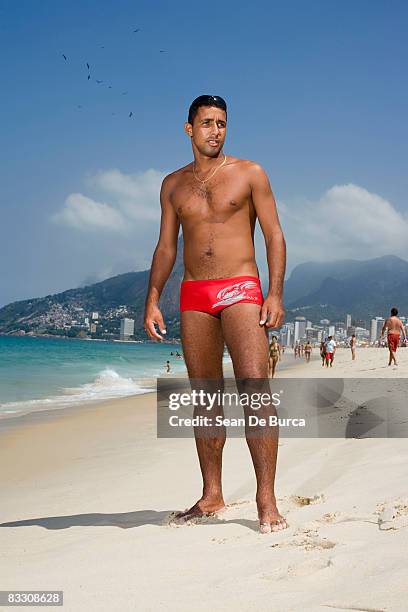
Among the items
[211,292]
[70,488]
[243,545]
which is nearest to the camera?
[243,545]

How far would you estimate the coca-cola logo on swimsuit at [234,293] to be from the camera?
13.0 feet

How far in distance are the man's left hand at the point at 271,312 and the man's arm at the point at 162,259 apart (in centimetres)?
75

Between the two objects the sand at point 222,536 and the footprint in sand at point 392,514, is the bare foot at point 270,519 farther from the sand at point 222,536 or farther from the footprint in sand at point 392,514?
the footprint in sand at point 392,514

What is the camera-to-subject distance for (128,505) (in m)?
5.07

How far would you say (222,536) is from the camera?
3.59m

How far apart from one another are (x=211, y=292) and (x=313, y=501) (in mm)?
1391

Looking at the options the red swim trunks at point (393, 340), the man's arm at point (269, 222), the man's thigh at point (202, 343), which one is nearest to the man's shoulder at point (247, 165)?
the man's arm at point (269, 222)

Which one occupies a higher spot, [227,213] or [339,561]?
[227,213]

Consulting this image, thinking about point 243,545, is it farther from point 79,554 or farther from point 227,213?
point 227,213

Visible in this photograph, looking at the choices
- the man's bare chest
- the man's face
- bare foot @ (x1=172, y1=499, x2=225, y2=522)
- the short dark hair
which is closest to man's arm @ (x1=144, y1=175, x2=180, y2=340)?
the man's bare chest

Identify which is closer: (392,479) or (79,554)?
(79,554)

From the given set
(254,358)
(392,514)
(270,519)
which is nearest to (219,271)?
(254,358)

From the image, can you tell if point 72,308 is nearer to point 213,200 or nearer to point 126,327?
point 126,327

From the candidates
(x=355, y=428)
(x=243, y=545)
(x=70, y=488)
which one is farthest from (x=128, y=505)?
(x=355, y=428)
